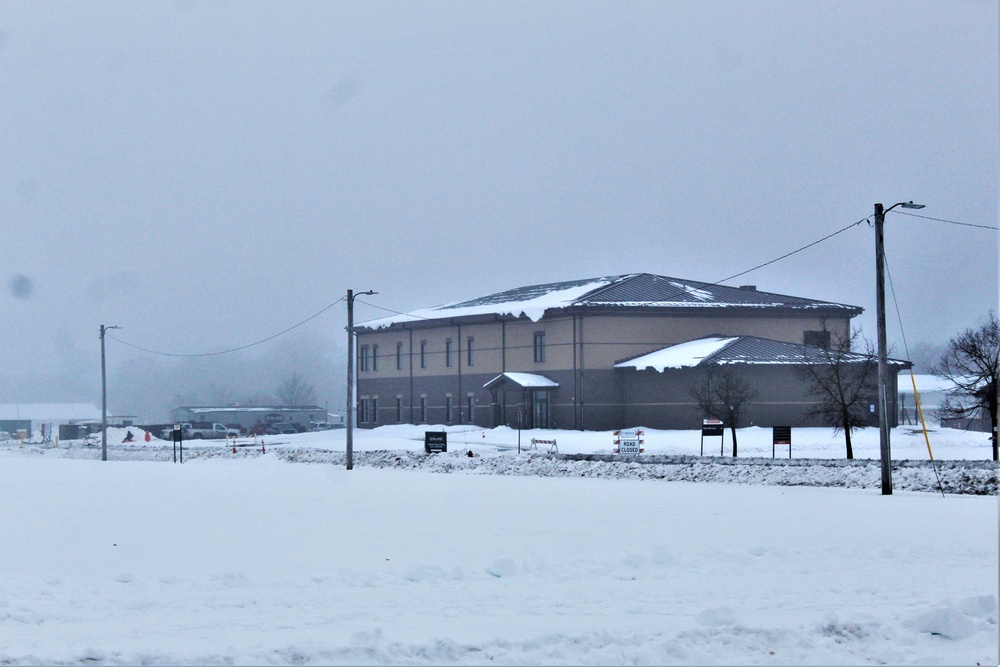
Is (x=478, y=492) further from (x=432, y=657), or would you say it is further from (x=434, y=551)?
(x=432, y=657)

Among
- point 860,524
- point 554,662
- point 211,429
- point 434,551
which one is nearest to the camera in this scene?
point 554,662

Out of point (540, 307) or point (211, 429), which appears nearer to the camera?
point (540, 307)

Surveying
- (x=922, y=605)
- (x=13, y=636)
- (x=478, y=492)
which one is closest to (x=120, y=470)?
→ (x=478, y=492)

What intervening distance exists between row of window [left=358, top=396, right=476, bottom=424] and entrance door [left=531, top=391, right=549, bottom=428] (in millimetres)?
5512

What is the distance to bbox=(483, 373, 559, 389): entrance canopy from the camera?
6425 centimetres

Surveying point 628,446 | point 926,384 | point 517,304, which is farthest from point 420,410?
point 926,384

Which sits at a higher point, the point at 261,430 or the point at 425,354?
the point at 425,354

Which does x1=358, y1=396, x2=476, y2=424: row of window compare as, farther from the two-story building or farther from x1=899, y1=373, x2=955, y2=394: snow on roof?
x1=899, y1=373, x2=955, y2=394: snow on roof

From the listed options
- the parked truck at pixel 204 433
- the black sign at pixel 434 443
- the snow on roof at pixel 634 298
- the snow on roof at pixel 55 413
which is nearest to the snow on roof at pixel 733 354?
the snow on roof at pixel 634 298

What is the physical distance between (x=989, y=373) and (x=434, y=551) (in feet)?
116

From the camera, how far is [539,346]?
6631 centimetres

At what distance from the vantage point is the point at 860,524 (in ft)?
64.6

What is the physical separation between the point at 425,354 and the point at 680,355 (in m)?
20.1

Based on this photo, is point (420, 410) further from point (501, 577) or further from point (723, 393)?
point (501, 577)
